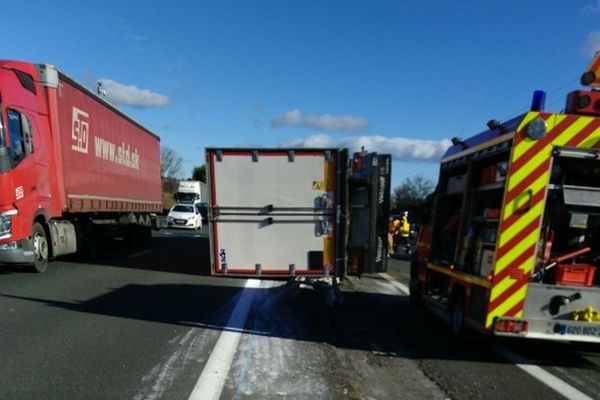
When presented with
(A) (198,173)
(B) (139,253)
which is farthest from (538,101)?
(A) (198,173)

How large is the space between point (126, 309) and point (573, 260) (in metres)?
6.22

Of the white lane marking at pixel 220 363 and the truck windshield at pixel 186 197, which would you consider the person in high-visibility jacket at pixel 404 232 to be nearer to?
the white lane marking at pixel 220 363

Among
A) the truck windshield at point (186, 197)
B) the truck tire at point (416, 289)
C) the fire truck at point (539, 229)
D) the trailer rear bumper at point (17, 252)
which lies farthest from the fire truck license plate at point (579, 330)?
the truck windshield at point (186, 197)

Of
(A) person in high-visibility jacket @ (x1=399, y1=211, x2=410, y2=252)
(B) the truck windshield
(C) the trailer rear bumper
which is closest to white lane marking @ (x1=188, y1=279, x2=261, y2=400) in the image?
(C) the trailer rear bumper

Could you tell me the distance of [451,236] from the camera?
328 inches

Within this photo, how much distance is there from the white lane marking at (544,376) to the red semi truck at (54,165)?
913cm

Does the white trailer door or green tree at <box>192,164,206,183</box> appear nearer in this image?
the white trailer door

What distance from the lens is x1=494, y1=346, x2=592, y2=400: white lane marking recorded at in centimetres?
519

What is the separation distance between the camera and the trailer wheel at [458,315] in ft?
23.0

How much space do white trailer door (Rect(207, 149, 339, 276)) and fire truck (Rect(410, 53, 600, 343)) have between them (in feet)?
10.3

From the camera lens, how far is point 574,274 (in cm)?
623

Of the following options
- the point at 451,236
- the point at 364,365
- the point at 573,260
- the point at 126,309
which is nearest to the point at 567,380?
the point at 573,260

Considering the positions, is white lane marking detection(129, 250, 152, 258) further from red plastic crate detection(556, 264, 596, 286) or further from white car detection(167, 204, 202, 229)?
white car detection(167, 204, 202, 229)

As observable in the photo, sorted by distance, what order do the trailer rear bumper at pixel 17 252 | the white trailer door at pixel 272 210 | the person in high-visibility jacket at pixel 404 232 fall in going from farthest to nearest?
the person in high-visibility jacket at pixel 404 232
the trailer rear bumper at pixel 17 252
the white trailer door at pixel 272 210
